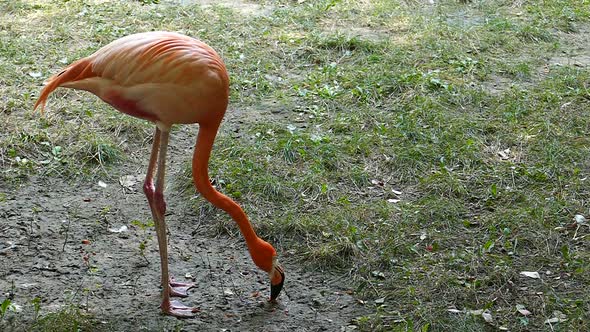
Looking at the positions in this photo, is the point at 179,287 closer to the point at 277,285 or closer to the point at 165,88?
the point at 277,285

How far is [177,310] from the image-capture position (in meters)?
4.49

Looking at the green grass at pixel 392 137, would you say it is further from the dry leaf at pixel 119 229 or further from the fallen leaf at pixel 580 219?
the dry leaf at pixel 119 229

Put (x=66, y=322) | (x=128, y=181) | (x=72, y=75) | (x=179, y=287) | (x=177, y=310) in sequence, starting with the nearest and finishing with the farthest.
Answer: (x=66, y=322) → (x=72, y=75) → (x=177, y=310) → (x=179, y=287) → (x=128, y=181)

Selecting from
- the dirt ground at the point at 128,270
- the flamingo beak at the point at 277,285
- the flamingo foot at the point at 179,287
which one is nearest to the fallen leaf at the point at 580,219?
the dirt ground at the point at 128,270

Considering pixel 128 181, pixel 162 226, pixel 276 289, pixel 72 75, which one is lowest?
pixel 128 181

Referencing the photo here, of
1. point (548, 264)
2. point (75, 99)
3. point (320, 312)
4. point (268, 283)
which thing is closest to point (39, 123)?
point (75, 99)

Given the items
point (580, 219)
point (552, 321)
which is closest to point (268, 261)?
point (552, 321)

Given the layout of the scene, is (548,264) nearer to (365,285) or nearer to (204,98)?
(365,285)

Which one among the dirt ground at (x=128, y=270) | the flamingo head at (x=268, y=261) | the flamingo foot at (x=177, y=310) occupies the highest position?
the flamingo head at (x=268, y=261)

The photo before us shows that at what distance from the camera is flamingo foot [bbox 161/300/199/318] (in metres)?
4.46

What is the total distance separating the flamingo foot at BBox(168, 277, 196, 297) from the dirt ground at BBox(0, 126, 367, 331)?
1.9 inches

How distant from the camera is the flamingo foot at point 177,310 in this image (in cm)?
446

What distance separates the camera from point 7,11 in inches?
333

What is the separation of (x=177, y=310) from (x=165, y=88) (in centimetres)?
121
